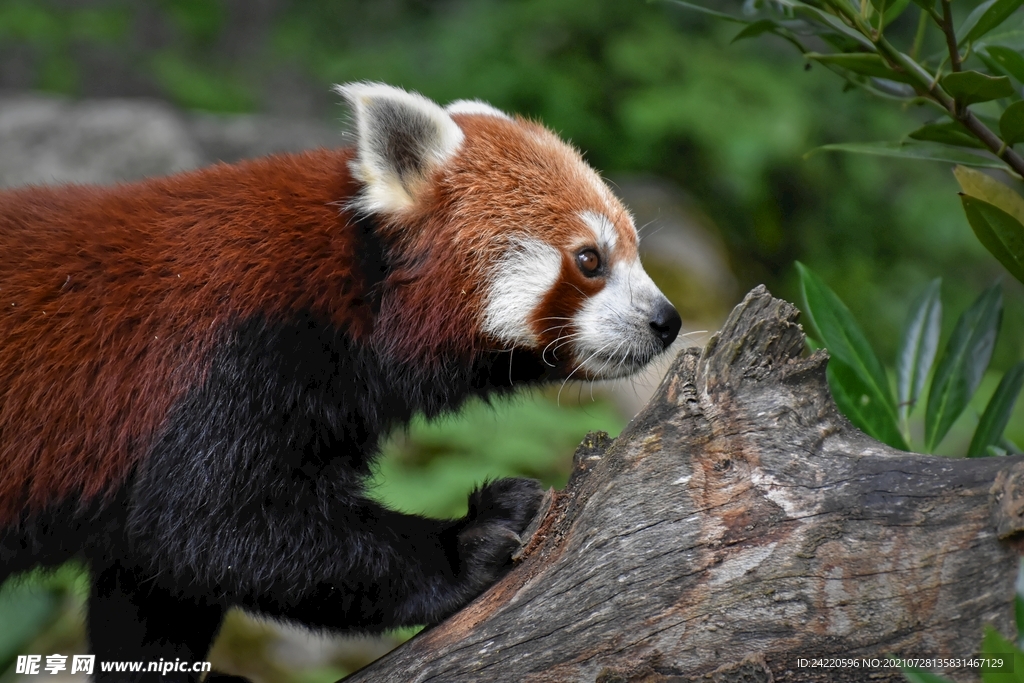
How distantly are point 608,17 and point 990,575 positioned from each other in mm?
5590

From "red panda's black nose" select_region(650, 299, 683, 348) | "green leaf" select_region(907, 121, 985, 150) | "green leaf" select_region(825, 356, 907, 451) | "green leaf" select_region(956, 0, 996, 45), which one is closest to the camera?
"green leaf" select_region(956, 0, 996, 45)

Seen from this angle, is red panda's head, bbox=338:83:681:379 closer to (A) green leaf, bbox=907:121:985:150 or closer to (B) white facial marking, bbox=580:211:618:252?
(B) white facial marking, bbox=580:211:618:252

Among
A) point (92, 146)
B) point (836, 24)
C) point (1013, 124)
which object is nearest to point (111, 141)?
point (92, 146)

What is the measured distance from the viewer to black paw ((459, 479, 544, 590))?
1884 millimetres

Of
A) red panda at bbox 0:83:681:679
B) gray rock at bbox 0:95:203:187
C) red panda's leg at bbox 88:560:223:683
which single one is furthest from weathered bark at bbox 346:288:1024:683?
gray rock at bbox 0:95:203:187

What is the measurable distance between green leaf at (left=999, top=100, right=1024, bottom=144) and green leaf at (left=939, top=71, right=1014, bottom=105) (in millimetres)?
46

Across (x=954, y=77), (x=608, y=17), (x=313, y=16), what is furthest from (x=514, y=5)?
(x=954, y=77)

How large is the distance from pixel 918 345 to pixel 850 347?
260 millimetres

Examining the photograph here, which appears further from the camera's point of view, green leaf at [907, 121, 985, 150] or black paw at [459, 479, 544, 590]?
black paw at [459, 479, 544, 590]

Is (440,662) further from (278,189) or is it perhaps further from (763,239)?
(763,239)

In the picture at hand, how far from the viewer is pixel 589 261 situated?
2199 mm

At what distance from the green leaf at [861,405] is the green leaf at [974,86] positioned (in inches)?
25.2

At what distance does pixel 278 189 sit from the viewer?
2137mm

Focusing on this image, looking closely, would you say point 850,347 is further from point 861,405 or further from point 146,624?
point 146,624
